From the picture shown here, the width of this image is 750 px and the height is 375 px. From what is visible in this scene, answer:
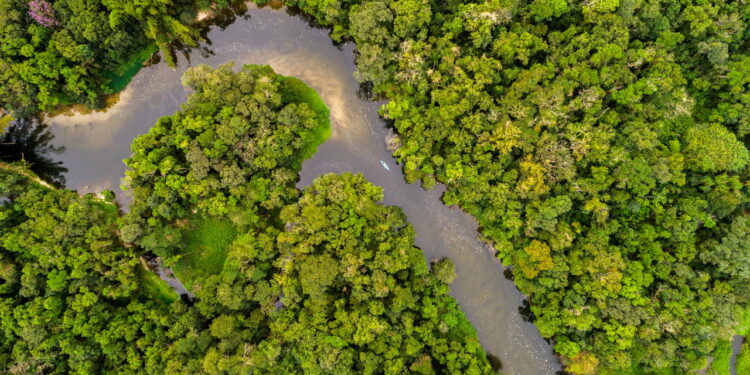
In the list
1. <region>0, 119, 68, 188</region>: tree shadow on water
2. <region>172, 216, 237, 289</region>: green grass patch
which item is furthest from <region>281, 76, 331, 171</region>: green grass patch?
<region>0, 119, 68, 188</region>: tree shadow on water

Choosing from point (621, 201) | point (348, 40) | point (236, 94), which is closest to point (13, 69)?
point (236, 94)

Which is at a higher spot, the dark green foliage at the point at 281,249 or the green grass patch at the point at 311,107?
the green grass patch at the point at 311,107

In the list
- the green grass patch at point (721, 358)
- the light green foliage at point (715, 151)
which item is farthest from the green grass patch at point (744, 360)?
the light green foliage at point (715, 151)

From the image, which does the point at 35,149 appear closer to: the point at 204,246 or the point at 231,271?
the point at 204,246

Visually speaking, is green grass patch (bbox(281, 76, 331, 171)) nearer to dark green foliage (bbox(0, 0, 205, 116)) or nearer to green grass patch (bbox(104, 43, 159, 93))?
dark green foliage (bbox(0, 0, 205, 116))

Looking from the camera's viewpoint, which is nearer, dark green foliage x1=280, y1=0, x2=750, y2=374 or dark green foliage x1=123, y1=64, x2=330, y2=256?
dark green foliage x1=280, y1=0, x2=750, y2=374

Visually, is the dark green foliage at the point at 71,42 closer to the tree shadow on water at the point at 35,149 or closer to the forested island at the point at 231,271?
the tree shadow on water at the point at 35,149
